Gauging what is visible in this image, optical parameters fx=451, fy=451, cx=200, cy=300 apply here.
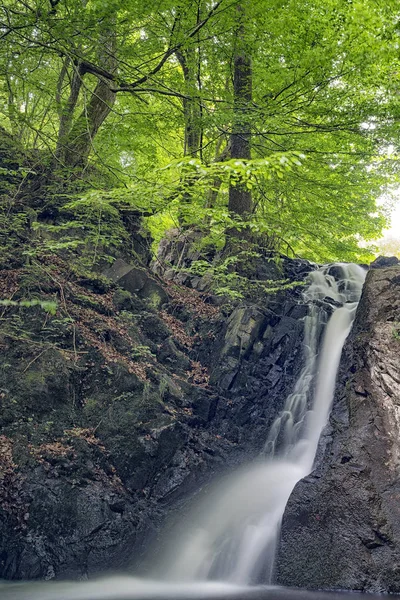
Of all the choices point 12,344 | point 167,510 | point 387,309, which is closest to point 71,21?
point 12,344

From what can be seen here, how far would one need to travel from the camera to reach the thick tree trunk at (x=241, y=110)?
697 centimetres

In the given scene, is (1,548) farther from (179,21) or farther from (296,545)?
(179,21)

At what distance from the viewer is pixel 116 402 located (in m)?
7.54

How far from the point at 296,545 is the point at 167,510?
2.06 metres

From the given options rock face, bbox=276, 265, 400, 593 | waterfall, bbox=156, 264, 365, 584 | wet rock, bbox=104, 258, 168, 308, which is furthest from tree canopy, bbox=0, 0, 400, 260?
rock face, bbox=276, 265, 400, 593

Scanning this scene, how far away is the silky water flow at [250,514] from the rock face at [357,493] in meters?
0.47

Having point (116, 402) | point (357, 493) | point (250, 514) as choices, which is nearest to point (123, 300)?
point (116, 402)

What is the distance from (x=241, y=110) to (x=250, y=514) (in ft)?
20.9

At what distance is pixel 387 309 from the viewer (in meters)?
7.74

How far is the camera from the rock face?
19.1ft

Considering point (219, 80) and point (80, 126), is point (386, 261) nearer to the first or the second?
point (219, 80)

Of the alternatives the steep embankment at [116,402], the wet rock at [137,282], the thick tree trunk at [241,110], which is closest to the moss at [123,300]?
the steep embankment at [116,402]

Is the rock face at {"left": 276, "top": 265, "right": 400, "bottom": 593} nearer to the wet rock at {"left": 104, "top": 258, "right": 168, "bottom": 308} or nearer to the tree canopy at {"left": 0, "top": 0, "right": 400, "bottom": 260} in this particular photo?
the tree canopy at {"left": 0, "top": 0, "right": 400, "bottom": 260}

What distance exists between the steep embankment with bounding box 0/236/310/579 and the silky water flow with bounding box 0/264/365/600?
1.07 ft
